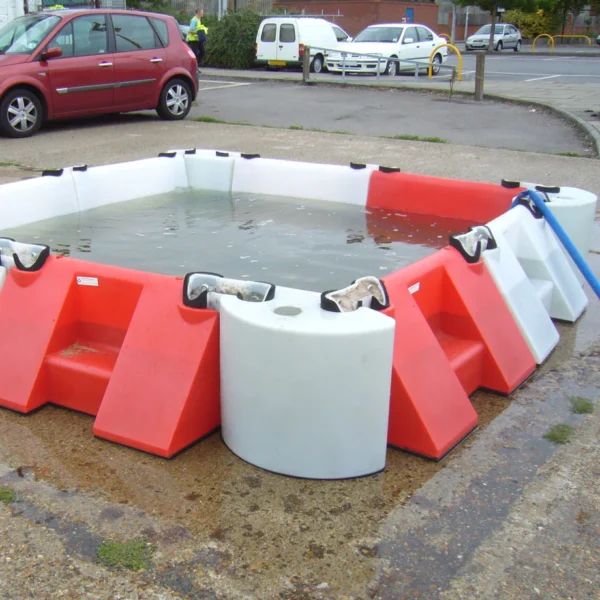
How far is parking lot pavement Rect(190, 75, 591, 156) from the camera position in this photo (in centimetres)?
1149

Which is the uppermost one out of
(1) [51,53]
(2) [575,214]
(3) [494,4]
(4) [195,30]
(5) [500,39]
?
(3) [494,4]

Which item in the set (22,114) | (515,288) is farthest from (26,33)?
(515,288)

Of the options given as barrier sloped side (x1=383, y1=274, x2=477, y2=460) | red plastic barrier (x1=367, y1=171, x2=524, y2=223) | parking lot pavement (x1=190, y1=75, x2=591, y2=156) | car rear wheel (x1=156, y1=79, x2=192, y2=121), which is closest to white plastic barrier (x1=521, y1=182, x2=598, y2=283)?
red plastic barrier (x1=367, y1=171, x2=524, y2=223)

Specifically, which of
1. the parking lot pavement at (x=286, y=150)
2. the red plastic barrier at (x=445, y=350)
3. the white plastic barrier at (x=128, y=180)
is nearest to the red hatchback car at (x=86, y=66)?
the parking lot pavement at (x=286, y=150)

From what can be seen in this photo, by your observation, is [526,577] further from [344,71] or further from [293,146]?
[344,71]

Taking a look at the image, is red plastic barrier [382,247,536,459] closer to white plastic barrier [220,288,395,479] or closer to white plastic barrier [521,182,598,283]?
white plastic barrier [220,288,395,479]

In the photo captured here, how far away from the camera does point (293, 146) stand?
10.2 metres

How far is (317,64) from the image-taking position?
22266 mm

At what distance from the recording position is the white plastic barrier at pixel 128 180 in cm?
621

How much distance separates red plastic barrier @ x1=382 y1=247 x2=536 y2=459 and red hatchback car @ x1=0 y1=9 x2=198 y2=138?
8.12 meters

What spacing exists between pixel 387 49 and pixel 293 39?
3.07 metres

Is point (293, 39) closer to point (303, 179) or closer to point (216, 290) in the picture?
point (303, 179)

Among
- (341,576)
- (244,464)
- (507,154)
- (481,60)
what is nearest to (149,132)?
(507,154)

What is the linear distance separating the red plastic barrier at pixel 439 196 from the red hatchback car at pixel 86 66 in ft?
19.7
